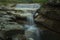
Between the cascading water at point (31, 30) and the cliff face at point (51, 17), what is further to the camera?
the cliff face at point (51, 17)

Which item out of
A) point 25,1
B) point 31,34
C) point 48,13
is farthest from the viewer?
point 25,1

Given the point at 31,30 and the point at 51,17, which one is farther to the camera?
the point at 31,30

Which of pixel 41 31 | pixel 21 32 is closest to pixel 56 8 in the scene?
pixel 41 31

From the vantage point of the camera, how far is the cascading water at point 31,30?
23.6 ft

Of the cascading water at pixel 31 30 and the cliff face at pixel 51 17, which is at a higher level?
the cliff face at pixel 51 17

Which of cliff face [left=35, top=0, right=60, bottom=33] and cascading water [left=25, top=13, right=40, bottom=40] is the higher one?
cliff face [left=35, top=0, right=60, bottom=33]

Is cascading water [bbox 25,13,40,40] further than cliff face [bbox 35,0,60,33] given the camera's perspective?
No

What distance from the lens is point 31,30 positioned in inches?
314

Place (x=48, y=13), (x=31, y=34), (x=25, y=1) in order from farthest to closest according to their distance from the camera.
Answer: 1. (x=25, y=1)
2. (x=48, y=13)
3. (x=31, y=34)

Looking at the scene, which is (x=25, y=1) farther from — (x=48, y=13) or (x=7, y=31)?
(x=7, y=31)

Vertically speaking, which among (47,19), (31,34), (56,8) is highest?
(56,8)

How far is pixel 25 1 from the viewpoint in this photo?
1466cm

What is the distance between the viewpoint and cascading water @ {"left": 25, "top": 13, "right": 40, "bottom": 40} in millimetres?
7195

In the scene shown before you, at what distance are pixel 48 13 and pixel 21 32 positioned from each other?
8.59ft
